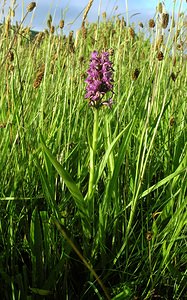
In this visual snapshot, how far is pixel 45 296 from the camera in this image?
96 centimetres

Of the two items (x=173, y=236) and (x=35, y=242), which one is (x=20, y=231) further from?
A: (x=173, y=236)

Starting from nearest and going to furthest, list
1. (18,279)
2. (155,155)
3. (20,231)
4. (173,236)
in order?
(18,279) < (173,236) < (20,231) < (155,155)

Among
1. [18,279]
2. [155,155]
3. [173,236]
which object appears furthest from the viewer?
[155,155]

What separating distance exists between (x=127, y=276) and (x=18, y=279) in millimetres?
249

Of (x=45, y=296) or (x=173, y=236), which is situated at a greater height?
(x=173, y=236)

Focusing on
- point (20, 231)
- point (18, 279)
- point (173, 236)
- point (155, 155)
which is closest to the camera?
A: point (18, 279)

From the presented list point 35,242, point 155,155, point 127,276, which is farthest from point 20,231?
point 155,155

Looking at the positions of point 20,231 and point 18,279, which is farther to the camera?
point 20,231

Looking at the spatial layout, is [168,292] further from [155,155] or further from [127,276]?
[155,155]

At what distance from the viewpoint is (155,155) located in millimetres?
1373

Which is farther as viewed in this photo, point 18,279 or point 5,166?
point 5,166

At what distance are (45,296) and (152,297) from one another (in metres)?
0.25

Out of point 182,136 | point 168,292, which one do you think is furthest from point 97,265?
point 182,136

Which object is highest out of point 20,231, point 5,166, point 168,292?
point 5,166
